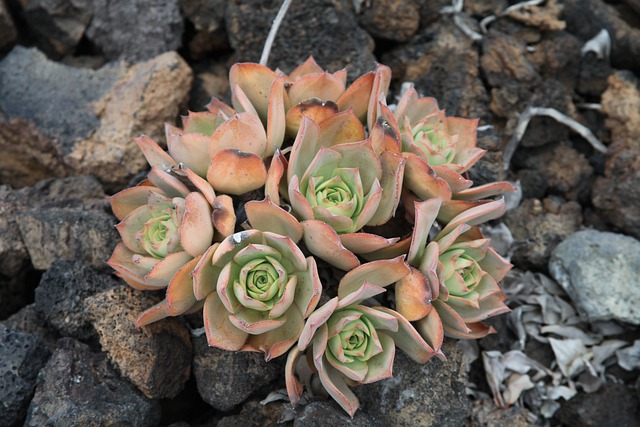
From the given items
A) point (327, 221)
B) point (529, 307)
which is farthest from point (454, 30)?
point (327, 221)

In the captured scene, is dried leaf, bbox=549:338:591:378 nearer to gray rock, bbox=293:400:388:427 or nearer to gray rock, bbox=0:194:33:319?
gray rock, bbox=293:400:388:427

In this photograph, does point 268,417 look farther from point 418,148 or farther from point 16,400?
point 418,148

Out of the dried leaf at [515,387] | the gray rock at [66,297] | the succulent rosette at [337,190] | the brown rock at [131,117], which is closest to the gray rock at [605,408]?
the dried leaf at [515,387]

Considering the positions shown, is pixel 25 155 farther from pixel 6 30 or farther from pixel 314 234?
pixel 314 234

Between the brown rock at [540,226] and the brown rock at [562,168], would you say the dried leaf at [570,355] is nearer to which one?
the brown rock at [540,226]

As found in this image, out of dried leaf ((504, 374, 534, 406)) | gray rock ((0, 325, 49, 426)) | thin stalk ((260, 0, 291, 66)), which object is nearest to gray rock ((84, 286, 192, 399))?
gray rock ((0, 325, 49, 426))

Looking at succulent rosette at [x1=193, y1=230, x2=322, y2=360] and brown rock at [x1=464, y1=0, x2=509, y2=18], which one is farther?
brown rock at [x1=464, y1=0, x2=509, y2=18]
